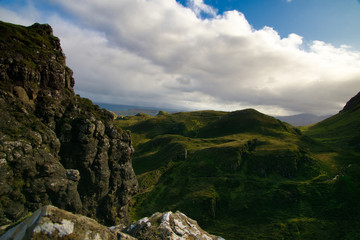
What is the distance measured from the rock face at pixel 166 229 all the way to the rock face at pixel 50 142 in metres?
22.9

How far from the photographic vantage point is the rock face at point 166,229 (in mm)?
25781

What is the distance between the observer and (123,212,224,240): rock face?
2578 centimetres

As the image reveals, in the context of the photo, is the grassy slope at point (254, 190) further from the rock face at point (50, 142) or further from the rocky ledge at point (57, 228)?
the rocky ledge at point (57, 228)

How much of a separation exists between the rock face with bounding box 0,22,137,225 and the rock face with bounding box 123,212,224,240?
75.0 ft

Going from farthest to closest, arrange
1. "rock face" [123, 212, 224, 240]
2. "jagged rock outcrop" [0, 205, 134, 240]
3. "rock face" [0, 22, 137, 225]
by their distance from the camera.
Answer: "rock face" [0, 22, 137, 225] < "rock face" [123, 212, 224, 240] < "jagged rock outcrop" [0, 205, 134, 240]

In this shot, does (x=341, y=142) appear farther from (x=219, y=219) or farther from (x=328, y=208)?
(x=219, y=219)

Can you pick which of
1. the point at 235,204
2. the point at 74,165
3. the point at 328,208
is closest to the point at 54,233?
the point at 74,165

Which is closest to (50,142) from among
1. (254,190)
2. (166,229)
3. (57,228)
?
(166,229)

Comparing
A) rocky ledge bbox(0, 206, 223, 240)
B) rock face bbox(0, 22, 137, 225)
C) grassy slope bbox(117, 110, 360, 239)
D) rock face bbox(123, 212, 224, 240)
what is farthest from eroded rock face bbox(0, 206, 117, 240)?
grassy slope bbox(117, 110, 360, 239)

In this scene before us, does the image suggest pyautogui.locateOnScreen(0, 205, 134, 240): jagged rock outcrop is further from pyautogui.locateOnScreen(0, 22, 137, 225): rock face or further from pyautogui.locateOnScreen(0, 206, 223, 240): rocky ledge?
pyautogui.locateOnScreen(0, 22, 137, 225): rock face

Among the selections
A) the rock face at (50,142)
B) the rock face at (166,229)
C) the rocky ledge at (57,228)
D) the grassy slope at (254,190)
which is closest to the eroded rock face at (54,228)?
the rocky ledge at (57,228)

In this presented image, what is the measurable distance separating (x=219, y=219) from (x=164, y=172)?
4635cm

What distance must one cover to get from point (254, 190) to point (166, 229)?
7880 cm

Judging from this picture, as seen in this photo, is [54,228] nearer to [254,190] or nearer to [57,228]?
[57,228]
